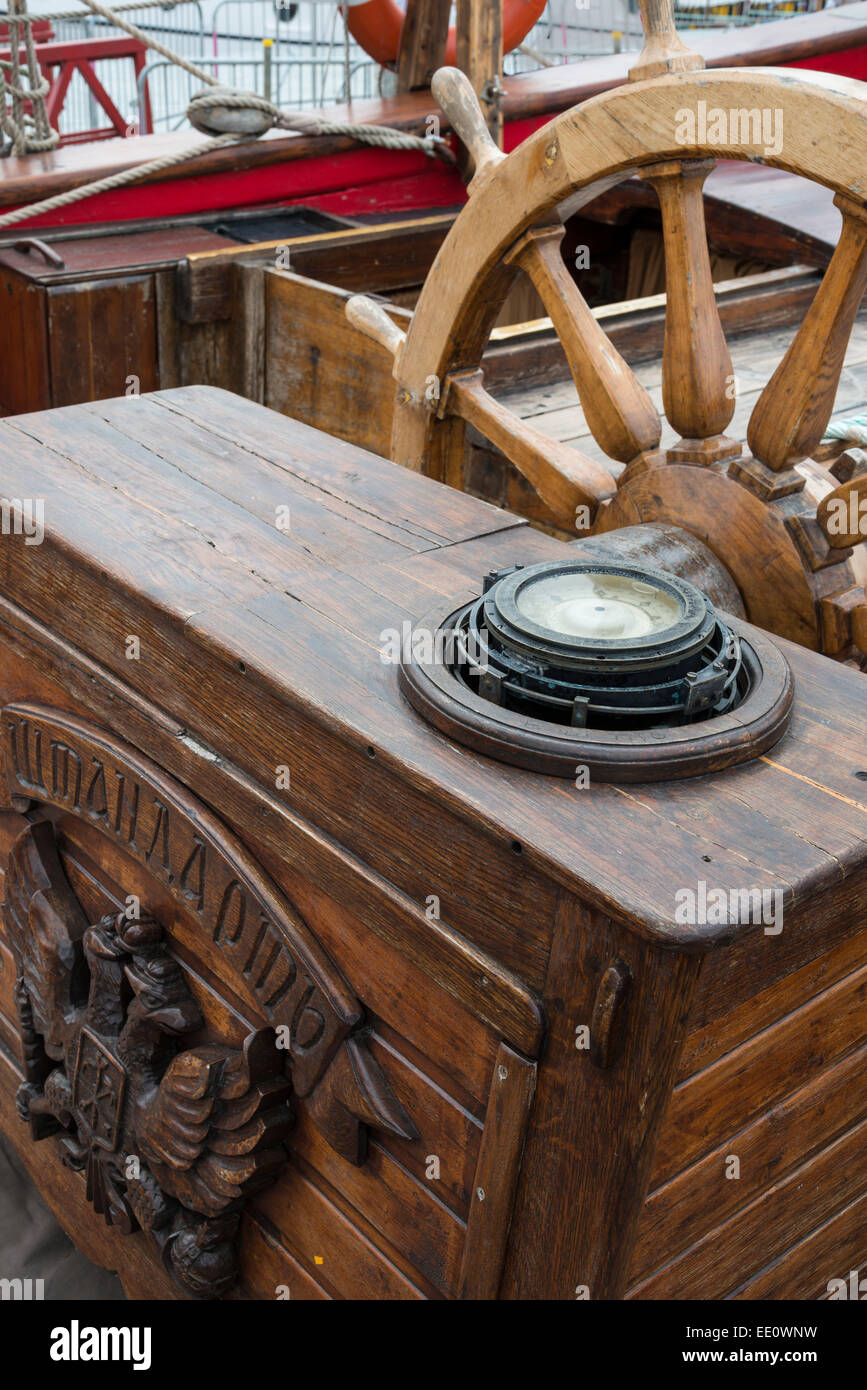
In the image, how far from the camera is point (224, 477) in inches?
70.6

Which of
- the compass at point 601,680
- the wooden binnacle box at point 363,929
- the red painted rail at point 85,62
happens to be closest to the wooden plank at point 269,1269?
the wooden binnacle box at point 363,929

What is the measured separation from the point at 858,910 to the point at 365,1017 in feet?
1.64

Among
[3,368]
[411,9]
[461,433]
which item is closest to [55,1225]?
[461,433]

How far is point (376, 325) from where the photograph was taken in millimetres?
2307

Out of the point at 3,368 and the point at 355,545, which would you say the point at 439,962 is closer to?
the point at 355,545

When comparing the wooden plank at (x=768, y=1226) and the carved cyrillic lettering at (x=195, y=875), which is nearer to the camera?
the wooden plank at (x=768, y=1226)

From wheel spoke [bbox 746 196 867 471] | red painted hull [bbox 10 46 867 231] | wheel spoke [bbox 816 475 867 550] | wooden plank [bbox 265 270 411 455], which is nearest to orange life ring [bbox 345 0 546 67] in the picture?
red painted hull [bbox 10 46 867 231]

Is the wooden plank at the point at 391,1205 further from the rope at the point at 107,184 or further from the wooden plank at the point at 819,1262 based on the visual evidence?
the rope at the point at 107,184

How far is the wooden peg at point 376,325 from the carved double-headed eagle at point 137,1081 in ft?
3.26

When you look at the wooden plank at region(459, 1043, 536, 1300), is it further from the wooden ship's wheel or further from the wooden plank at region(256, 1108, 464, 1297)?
the wooden ship's wheel

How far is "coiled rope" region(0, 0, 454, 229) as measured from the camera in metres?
3.42

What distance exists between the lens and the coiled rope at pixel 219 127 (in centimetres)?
342

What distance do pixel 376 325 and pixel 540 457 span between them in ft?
1.61

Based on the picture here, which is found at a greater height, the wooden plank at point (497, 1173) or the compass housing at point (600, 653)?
the compass housing at point (600, 653)
